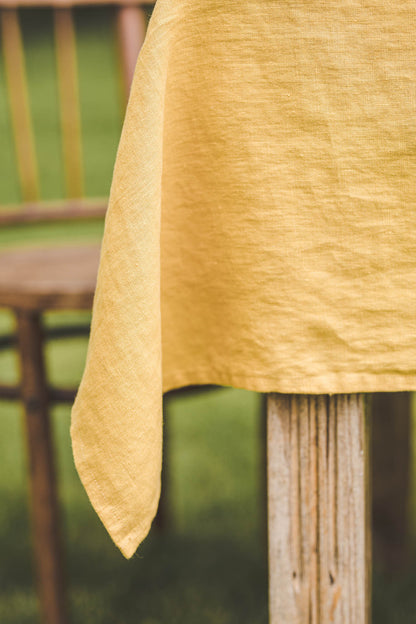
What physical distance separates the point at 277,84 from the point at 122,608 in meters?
1.02

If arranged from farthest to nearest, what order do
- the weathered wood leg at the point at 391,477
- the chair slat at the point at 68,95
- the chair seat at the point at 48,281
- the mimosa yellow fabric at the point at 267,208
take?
the chair slat at the point at 68,95 → the weathered wood leg at the point at 391,477 → the chair seat at the point at 48,281 → the mimosa yellow fabric at the point at 267,208

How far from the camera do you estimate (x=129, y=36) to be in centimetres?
129

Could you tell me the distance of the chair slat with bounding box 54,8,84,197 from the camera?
4.35 feet

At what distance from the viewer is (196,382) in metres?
0.64

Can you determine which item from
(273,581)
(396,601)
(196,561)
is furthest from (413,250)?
(196,561)

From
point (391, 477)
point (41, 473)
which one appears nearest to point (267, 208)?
point (41, 473)

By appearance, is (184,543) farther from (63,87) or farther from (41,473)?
(63,87)

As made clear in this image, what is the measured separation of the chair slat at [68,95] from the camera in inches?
52.2

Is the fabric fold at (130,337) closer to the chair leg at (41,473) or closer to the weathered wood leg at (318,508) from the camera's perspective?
the weathered wood leg at (318,508)

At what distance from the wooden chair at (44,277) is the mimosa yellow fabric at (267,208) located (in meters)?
0.33

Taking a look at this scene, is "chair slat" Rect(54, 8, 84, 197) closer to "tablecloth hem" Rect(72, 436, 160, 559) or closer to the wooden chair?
the wooden chair

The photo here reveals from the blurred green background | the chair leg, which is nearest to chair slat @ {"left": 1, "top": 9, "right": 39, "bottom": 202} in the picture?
the blurred green background

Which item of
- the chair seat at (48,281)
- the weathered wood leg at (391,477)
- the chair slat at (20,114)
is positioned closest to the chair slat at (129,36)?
the chair slat at (20,114)

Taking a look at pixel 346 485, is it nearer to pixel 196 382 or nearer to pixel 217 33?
pixel 196 382
